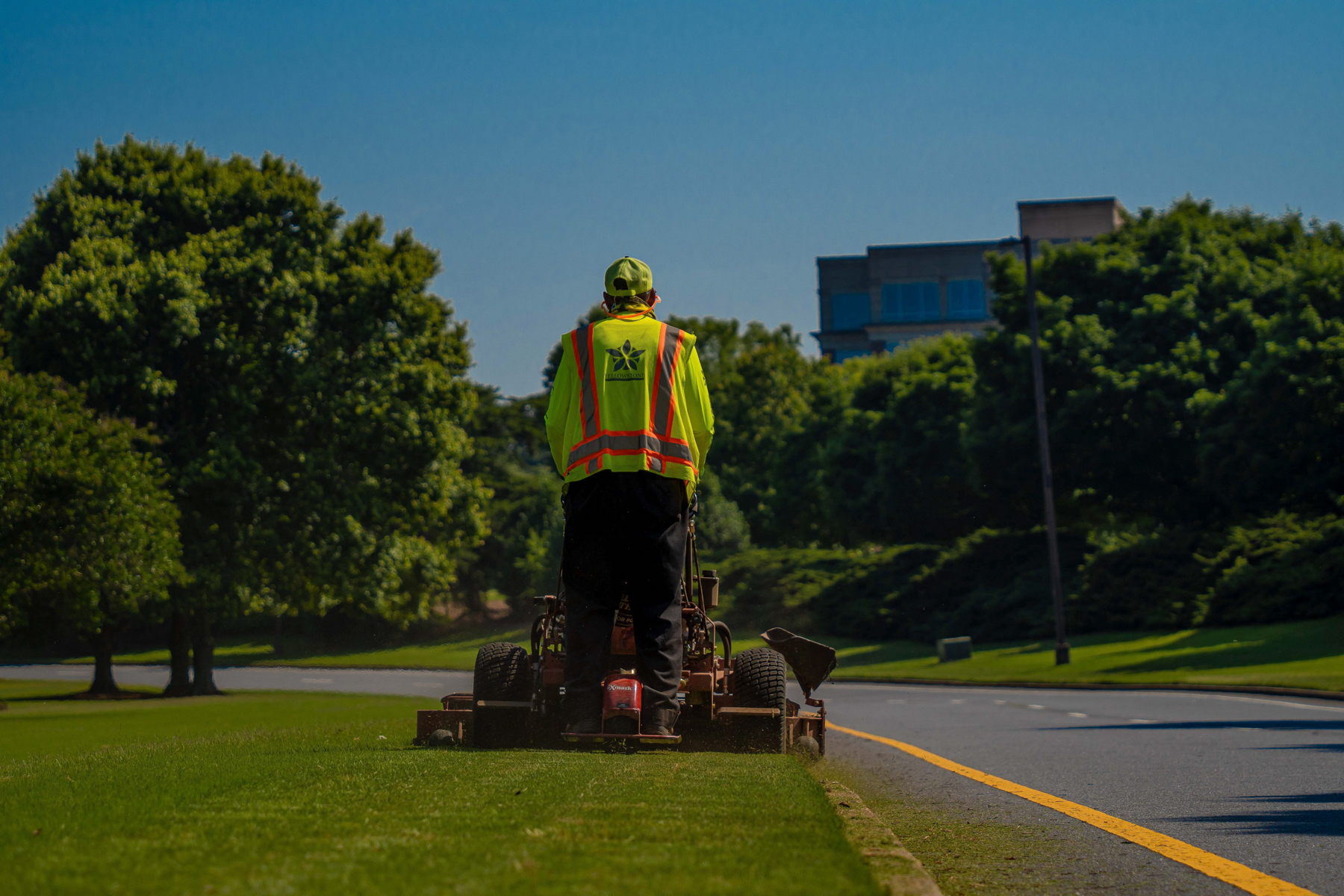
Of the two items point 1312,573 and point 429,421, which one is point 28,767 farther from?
point 1312,573

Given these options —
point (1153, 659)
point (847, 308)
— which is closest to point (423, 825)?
point (1153, 659)

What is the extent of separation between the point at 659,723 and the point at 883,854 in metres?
2.84

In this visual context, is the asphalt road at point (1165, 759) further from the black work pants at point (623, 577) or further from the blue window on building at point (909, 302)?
the blue window on building at point (909, 302)

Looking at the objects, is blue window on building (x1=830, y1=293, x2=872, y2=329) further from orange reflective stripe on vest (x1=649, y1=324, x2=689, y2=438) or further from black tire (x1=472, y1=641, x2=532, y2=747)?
orange reflective stripe on vest (x1=649, y1=324, x2=689, y2=438)

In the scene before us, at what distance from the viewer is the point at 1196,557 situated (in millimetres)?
39281

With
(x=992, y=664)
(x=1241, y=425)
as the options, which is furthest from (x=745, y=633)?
(x=1241, y=425)

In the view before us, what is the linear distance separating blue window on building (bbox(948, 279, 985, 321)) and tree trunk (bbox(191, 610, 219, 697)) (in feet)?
293

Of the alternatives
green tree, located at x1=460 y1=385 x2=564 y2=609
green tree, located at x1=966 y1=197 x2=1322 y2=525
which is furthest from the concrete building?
green tree, located at x1=966 y1=197 x2=1322 y2=525

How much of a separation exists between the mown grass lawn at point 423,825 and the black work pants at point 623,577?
44cm

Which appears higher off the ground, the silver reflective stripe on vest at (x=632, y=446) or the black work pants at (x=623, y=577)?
the silver reflective stripe on vest at (x=632, y=446)

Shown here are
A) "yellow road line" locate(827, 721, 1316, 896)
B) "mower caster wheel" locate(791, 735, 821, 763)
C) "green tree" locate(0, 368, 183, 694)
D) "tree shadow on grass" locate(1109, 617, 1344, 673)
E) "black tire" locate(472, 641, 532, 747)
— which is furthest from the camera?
"tree shadow on grass" locate(1109, 617, 1344, 673)

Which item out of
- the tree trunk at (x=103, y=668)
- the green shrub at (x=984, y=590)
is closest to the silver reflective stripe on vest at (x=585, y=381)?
the tree trunk at (x=103, y=668)

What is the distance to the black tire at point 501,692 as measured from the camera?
9156 mm

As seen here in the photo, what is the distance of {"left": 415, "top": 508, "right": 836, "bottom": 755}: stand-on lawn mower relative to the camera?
8.75m
